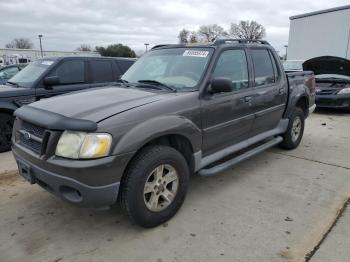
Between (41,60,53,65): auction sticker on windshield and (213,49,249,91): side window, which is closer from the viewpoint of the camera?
(213,49,249,91): side window

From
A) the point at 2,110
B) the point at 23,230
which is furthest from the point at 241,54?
the point at 2,110

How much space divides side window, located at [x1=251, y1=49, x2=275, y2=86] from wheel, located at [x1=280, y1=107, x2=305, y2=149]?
3.15 ft

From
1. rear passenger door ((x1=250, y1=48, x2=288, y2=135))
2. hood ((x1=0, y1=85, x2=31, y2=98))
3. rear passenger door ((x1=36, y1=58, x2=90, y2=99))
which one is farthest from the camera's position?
rear passenger door ((x1=36, y1=58, x2=90, y2=99))

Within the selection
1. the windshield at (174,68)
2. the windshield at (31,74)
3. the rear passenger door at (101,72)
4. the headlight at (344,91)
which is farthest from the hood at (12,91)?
the headlight at (344,91)

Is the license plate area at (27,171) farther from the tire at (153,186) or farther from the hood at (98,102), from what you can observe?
the tire at (153,186)

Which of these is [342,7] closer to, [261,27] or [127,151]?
[127,151]

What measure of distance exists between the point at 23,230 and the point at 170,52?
8.77 ft

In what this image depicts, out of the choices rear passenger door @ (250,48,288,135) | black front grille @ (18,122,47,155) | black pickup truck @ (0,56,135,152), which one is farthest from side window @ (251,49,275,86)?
black pickup truck @ (0,56,135,152)

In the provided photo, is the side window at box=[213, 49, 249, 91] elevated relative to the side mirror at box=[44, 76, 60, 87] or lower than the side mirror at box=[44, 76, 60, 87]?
elevated

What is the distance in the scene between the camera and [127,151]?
9.05 ft

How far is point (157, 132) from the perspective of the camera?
298cm

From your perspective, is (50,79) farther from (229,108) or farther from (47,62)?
(229,108)

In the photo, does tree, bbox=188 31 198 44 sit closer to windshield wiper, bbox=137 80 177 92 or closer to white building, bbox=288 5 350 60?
white building, bbox=288 5 350 60

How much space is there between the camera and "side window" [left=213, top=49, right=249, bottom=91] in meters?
3.88
